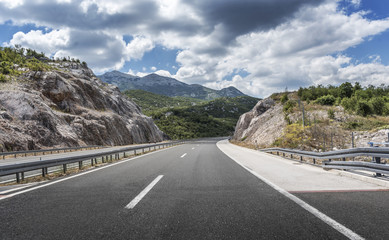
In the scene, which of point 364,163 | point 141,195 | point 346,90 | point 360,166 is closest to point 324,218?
point 141,195

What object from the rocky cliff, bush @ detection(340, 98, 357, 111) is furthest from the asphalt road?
bush @ detection(340, 98, 357, 111)

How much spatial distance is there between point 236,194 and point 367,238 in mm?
2681

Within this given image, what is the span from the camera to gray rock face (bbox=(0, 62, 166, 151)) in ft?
80.6

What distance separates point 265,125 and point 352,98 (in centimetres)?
1197

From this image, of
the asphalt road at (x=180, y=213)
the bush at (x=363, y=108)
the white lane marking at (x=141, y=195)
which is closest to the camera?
the asphalt road at (x=180, y=213)

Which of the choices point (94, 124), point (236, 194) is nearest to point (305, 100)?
point (94, 124)

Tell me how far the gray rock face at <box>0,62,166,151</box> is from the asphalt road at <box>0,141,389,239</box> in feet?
68.8

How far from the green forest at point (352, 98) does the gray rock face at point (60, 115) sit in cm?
3353

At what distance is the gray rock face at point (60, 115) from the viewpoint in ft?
80.6

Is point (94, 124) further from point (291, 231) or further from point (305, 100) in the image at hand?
point (291, 231)

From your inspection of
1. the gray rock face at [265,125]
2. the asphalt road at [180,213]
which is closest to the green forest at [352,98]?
the gray rock face at [265,125]

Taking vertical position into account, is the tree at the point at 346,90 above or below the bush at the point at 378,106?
above

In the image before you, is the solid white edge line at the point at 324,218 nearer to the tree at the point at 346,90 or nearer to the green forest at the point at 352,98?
the green forest at the point at 352,98

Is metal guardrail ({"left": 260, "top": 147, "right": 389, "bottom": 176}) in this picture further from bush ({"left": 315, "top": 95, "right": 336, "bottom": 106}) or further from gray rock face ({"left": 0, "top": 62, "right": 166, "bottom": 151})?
bush ({"left": 315, "top": 95, "right": 336, "bottom": 106})
